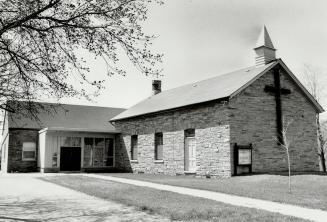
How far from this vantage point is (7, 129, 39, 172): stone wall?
30656mm

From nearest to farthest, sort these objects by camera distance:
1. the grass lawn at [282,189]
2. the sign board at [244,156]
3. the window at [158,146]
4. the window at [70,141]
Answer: the grass lawn at [282,189] < the sign board at [244,156] < the window at [158,146] < the window at [70,141]

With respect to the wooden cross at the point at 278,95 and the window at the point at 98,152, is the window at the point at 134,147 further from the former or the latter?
the wooden cross at the point at 278,95

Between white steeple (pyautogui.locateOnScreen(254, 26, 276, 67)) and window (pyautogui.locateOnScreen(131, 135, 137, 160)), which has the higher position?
white steeple (pyautogui.locateOnScreen(254, 26, 276, 67))

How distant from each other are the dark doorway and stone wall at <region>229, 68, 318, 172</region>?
1459 centimetres

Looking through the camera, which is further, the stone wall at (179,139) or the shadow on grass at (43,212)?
the stone wall at (179,139)

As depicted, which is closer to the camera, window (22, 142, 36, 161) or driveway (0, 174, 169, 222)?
driveway (0, 174, 169, 222)

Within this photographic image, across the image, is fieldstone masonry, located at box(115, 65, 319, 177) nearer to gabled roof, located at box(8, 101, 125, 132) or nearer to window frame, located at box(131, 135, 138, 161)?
window frame, located at box(131, 135, 138, 161)

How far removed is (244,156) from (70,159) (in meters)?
15.1

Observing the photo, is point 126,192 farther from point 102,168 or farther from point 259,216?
point 102,168

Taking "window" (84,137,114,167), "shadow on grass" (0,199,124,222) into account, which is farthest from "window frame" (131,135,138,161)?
"shadow on grass" (0,199,124,222)

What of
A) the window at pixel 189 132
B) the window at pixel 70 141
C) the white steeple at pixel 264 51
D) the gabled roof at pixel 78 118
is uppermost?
the white steeple at pixel 264 51

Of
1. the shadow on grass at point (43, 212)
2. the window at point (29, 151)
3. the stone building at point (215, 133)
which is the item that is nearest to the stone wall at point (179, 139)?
the stone building at point (215, 133)

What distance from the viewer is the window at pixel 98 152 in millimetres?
30141

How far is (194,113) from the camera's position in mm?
22109
